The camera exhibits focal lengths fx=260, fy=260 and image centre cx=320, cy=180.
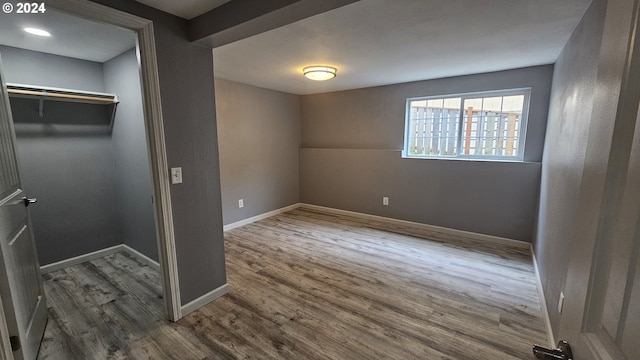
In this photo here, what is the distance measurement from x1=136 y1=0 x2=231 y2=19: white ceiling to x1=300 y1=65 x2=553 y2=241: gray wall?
320cm

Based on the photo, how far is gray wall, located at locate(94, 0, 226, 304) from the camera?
6.00ft

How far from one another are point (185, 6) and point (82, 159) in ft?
7.69

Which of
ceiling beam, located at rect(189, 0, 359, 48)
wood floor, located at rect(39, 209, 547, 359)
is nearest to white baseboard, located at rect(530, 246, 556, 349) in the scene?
wood floor, located at rect(39, 209, 547, 359)

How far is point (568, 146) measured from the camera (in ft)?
5.96

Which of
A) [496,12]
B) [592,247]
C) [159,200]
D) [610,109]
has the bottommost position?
[159,200]

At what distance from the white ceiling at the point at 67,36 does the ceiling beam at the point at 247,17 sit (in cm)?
79

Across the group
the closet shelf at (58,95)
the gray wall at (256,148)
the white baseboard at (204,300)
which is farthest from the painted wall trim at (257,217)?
the closet shelf at (58,95)

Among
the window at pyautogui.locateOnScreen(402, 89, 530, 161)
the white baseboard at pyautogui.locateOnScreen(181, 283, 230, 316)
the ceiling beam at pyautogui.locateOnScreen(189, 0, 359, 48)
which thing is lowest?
the white baseboard at pyautogui.locateOnScreen(181, 283, 230, 316)

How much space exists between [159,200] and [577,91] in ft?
9.76

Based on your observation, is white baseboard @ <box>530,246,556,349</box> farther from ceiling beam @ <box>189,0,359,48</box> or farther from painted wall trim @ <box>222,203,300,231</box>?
painted wall trim @ <box>222,203,300,231</box>

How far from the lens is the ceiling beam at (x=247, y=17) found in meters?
1.42

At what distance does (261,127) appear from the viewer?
452 cm

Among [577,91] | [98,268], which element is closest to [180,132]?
[98,268]

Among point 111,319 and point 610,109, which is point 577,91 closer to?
point 610,109
